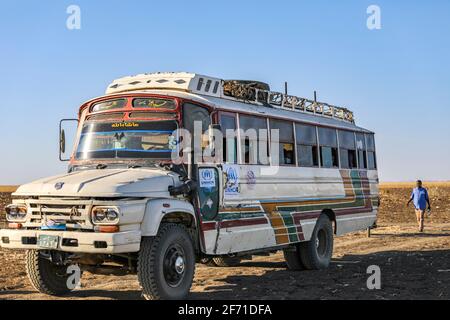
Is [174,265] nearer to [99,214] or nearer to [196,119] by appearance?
[99,214]

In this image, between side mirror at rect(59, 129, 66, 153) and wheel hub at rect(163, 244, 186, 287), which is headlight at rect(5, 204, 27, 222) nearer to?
side mirror at rect(59, 129, 66, 153)

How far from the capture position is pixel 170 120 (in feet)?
32.2

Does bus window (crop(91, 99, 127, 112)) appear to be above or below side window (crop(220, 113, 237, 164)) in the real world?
above

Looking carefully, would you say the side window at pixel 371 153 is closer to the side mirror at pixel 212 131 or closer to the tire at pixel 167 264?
the side mirror at pixel 212 131

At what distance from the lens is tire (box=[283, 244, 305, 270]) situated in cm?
1354

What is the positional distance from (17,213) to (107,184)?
1585 mm

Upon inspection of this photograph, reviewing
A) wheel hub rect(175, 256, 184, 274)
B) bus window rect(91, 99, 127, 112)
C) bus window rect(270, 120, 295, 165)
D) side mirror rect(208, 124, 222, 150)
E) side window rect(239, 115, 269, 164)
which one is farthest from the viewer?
bus window rect(270, 120, 295, 165)

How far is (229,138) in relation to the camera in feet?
35.2

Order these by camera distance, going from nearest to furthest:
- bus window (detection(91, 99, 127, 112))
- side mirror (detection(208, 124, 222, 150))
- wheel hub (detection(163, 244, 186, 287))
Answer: wheel hub (detection(163, 244, 186, 287)), side mirror (detection(208, 124, 222, 150)), bus window (detection(91, 99, 127, 112))

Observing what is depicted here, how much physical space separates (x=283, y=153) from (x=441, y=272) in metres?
3.74

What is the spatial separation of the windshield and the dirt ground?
215 centimetres

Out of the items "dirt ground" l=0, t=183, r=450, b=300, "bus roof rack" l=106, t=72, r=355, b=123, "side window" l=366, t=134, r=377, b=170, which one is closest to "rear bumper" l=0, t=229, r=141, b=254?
"dirt ground" l=0, t=183, r=450, b=300

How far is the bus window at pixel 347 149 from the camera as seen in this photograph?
15.3 metres
